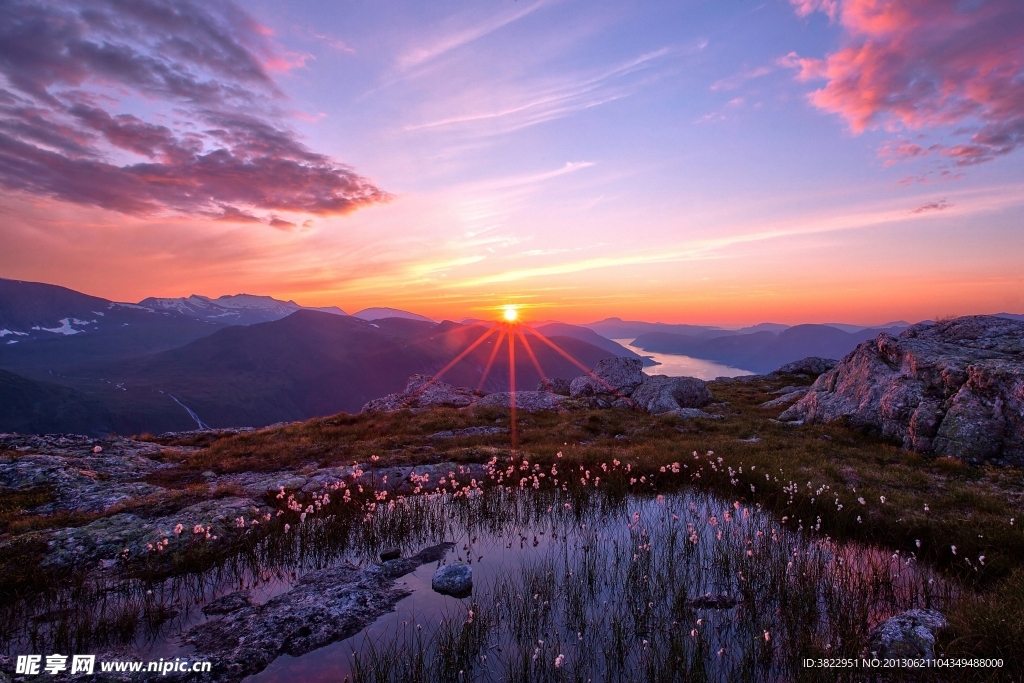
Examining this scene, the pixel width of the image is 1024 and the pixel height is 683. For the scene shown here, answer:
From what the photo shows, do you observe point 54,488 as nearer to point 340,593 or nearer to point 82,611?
point 82,611

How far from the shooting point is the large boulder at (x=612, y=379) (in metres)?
40.4

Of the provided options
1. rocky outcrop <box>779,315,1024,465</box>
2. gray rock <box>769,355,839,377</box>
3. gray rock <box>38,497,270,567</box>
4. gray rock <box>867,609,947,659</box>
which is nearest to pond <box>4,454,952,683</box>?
gray rock <box>867,609,947,659</box>

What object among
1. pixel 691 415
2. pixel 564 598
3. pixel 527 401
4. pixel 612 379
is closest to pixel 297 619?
pixel 564 598

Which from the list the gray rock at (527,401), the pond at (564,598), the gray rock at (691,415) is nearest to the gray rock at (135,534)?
the pond at (564,598)

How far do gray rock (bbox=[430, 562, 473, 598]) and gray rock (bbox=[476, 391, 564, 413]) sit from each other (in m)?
23.6

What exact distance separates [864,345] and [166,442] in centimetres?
4492

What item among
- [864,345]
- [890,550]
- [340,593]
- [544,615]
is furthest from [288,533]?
[864,345]

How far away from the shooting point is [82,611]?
931 cm

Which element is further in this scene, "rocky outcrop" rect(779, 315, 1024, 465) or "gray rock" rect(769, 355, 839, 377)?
"gray rock" rect(769, 355, 839, 377)

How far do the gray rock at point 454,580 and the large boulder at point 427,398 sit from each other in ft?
85.3

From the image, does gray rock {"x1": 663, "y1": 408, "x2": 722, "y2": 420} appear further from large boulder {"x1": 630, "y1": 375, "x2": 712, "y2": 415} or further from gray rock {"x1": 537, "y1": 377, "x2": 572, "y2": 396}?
gray rock {"x1": 537, "y1": 377, "x2": 572, "y2": 396}

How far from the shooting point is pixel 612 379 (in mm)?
41562

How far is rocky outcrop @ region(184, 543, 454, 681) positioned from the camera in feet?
26.1

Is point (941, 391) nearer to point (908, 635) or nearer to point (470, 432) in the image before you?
point (908, 635)
